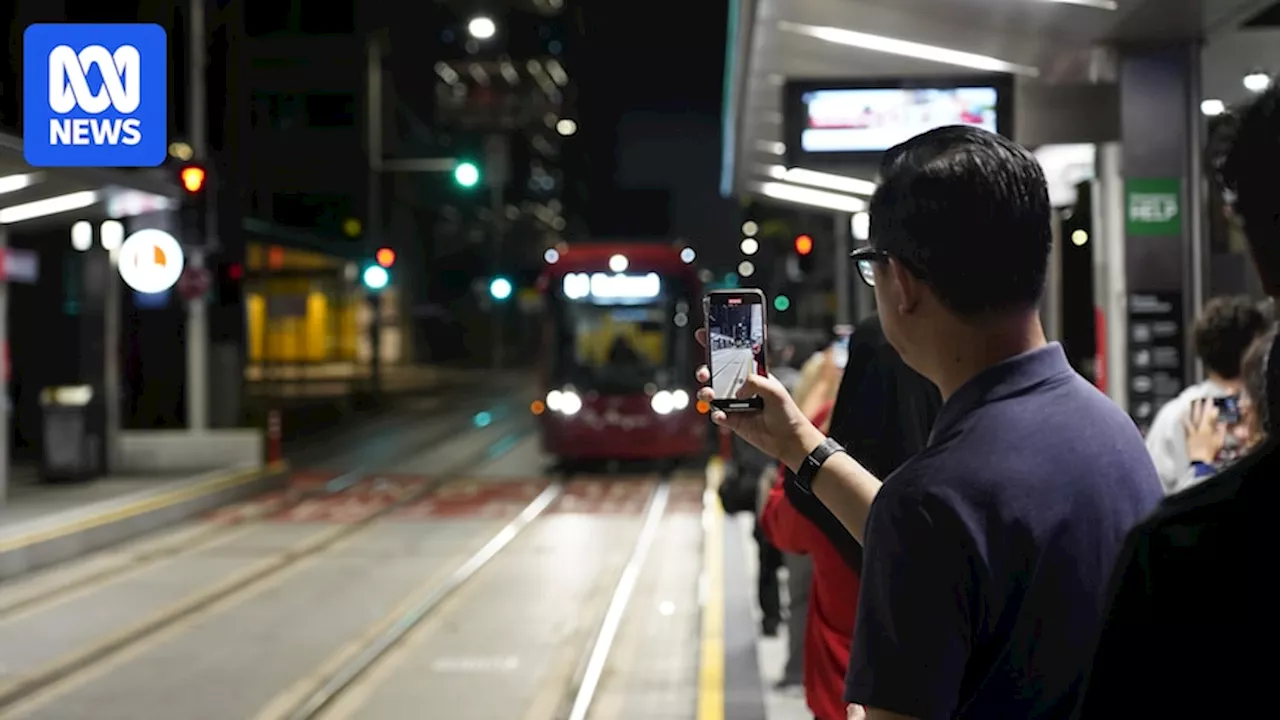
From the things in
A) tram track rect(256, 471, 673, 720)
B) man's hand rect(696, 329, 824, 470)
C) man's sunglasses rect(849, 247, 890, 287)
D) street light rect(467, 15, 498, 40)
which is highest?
street light rect(467, 15, 498, 40)

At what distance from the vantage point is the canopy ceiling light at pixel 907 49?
32.8 feet

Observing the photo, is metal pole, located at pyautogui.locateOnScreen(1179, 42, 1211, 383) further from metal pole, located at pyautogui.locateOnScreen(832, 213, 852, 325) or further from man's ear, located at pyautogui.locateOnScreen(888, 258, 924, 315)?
metal pole, located at pyautogui.locateOnScreen(832, 213, 852, 325)

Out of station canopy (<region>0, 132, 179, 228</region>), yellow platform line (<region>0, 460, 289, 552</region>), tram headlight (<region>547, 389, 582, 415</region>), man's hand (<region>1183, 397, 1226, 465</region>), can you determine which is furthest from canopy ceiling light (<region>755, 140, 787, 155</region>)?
man's hand (<region>1183, 397, 1226, 465</region>)

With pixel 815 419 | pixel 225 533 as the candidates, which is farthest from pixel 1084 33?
pixel 225 533

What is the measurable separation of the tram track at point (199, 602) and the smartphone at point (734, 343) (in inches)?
247

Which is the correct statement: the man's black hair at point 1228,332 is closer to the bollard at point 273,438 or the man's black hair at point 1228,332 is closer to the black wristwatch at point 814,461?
the black wristwatch at point 814,461

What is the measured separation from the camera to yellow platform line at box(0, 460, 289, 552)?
12000mm

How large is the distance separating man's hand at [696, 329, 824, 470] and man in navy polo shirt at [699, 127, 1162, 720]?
0.47m

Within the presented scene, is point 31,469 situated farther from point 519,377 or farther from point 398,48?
point 398,48

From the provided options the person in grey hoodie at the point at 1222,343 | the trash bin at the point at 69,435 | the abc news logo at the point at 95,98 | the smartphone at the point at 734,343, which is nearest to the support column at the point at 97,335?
the trash bin at the point at 69,435

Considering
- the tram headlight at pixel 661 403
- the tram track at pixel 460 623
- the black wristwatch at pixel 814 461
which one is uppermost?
the black wristwatch at pixel 814 461

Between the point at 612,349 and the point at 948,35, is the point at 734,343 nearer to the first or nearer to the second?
the point at 948,35

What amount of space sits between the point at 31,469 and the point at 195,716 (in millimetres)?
12389

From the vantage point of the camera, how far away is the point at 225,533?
14469 mm
